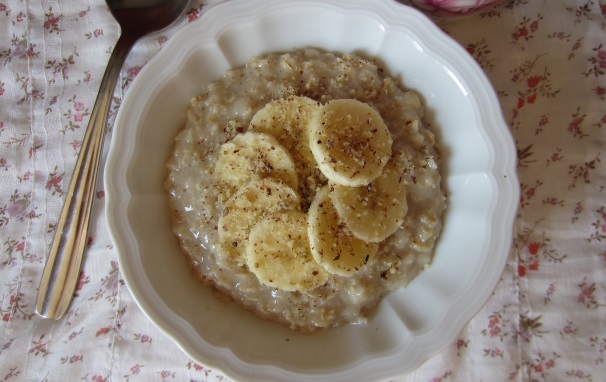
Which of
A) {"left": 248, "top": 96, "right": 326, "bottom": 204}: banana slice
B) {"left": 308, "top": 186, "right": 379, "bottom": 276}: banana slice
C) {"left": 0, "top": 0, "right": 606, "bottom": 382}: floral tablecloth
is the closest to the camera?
{"left": 308, "top": 186, "right": 379, "bottom": 276}: banana slice

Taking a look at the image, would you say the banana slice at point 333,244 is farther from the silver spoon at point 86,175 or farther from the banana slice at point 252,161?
the silver spoon at point 86,175

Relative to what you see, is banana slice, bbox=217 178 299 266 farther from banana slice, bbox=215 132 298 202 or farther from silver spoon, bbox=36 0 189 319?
silver spoon, bbox=36 0 189 319

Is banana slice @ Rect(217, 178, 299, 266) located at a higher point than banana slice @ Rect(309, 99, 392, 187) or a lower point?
lower

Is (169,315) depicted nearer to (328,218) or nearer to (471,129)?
(328,218)

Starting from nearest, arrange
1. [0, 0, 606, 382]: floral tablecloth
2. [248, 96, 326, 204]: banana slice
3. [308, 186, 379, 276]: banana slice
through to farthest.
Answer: [308, 186, 379, 276]: banana slice
[248, 96, 326, 204]: banana slice
[0, 0, 606, 382]: floral tablecloth

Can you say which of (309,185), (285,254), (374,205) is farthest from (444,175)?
(285,254)

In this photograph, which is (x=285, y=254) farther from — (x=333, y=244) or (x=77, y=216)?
(x=77, y=216)

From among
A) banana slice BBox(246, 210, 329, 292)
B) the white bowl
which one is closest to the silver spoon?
the white bowl
